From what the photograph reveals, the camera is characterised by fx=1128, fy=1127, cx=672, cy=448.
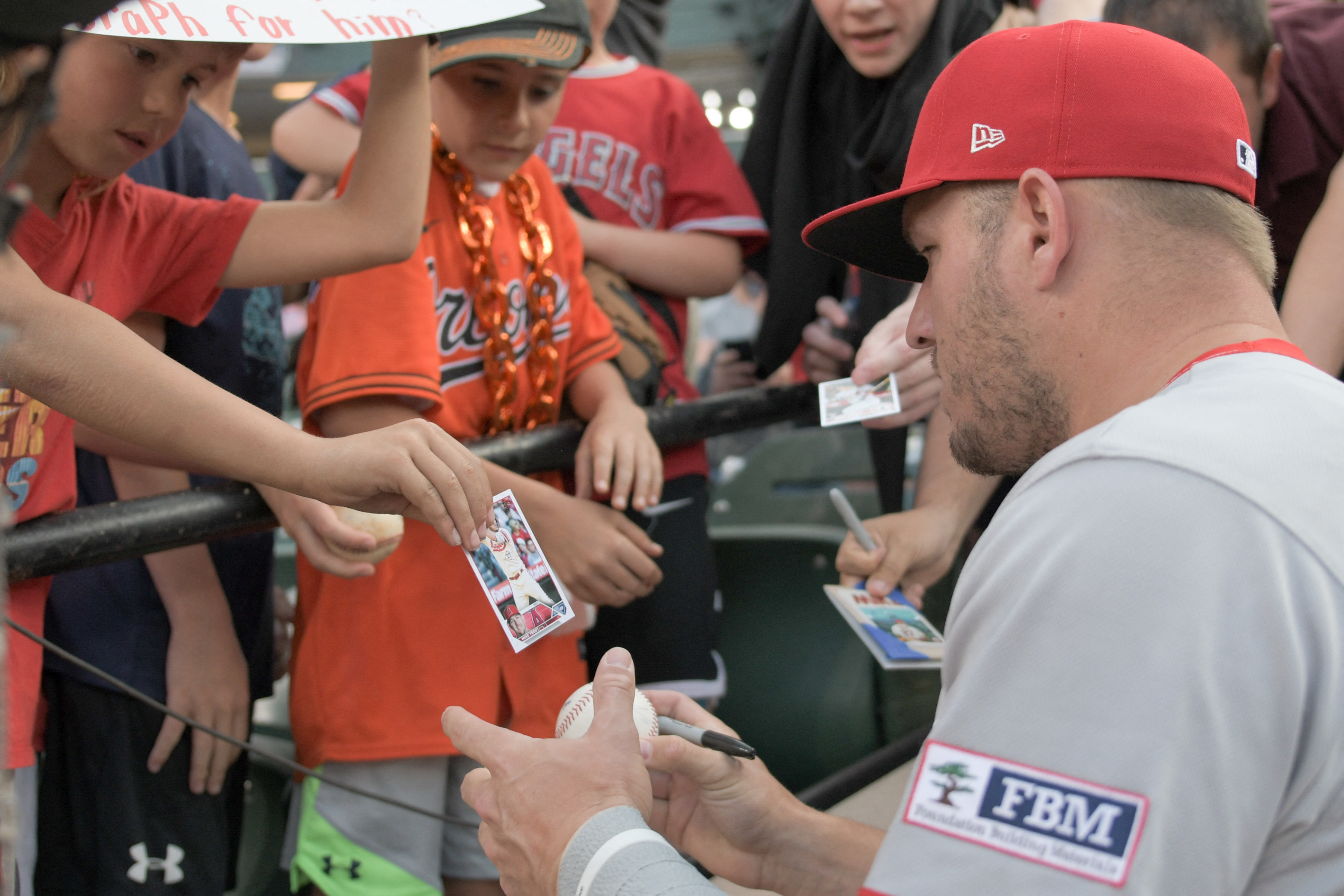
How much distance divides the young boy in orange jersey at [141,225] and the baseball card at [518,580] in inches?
5.3

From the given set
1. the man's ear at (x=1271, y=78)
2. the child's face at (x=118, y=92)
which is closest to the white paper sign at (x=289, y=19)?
the child's face at (x=118, y=92)

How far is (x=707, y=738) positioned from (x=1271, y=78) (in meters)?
1.70

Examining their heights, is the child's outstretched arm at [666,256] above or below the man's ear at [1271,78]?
below

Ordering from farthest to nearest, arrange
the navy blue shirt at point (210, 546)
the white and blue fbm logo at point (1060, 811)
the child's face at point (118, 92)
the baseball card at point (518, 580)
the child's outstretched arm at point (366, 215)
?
the navy blue shirt at point (210, 546), the child's outstretched arm at point (366, 215), the baseball card at point (518, 580), the child's face at point (118, 92), the white and blue fbm logo at point (1060, 811)

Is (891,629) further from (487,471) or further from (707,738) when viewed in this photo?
(487,471)

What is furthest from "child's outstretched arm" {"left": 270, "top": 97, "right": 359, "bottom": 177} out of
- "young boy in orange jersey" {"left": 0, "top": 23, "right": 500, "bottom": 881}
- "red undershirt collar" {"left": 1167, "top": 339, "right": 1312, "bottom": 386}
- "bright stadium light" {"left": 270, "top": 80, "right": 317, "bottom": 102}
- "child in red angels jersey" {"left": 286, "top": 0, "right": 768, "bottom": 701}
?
"bright stadium light" {"left": 270, "top": 80, "right": 317, "bottom": 102}

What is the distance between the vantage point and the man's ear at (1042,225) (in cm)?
117

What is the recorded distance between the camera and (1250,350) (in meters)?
1.09

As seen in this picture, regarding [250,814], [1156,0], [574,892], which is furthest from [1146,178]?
[250,814]

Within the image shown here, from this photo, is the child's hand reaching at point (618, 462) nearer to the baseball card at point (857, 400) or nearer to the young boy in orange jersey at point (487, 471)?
the young boy in orange jersey at point (487, 471)

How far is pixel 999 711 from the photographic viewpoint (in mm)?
892

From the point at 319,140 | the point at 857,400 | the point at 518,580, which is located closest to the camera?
the point at 518,580

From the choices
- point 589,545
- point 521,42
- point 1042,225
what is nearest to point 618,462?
point 589,545

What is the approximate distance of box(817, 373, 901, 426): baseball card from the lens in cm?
204
